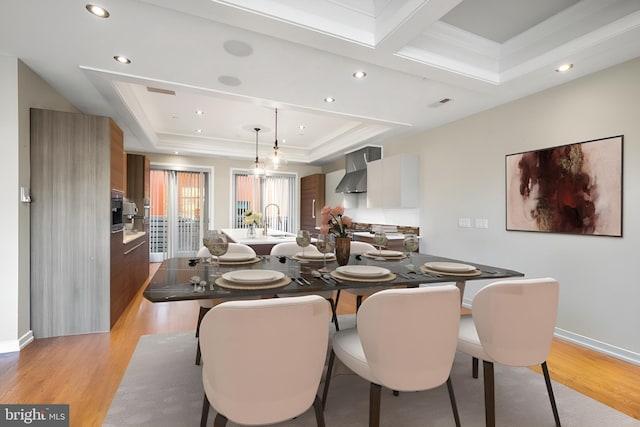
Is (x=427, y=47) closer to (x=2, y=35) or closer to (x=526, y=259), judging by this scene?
(x=526, y=259)

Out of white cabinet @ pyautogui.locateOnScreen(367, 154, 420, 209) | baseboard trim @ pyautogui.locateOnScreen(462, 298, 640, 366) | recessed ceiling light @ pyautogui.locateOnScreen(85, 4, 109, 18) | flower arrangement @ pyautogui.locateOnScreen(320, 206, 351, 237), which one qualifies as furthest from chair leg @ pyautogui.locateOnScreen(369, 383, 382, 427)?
white cabinet @ pyautogui.locateOnScreen(367, 154, 420, 209)

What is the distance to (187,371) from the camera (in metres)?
2.14

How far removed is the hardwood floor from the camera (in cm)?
181

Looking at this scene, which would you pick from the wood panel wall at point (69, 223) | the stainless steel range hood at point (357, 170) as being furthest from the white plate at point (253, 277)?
the stainless steel range hood at point (357, 170)

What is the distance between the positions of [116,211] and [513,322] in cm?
343

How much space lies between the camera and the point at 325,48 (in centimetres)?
220

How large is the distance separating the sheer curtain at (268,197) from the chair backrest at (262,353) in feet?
19.7

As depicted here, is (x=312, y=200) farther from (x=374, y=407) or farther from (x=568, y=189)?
(x=374, y=407)

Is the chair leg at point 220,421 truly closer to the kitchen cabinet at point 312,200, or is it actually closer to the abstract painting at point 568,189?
the abstract painting at point 568,189

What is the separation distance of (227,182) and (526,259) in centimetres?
565

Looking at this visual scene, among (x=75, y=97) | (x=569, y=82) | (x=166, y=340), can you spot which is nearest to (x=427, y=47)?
(x=569, y=82)

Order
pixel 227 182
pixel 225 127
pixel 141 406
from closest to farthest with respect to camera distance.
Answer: pixel 141 406, pixel 225 127, pixel 227 182

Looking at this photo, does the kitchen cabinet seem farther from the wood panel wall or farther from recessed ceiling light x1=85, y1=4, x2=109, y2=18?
recessed ceiling light x1=85, y1=4, x2=109, y2=18

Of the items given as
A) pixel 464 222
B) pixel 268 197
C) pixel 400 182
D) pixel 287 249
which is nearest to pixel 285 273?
pixel 287 249
